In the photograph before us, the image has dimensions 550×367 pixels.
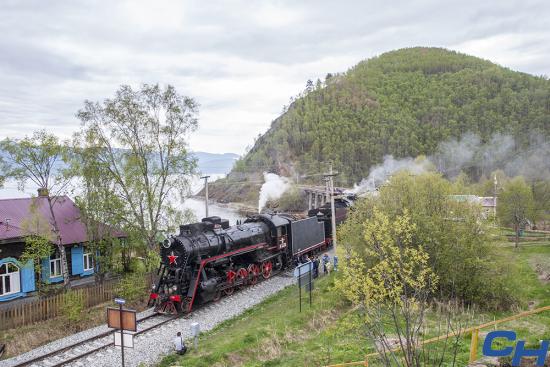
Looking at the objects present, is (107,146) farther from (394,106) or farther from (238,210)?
(394,106)

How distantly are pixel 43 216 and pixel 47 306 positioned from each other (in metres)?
5.40

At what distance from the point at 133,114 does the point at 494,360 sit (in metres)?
20.5

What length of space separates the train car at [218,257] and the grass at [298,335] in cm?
220

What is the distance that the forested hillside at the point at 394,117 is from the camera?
384ft

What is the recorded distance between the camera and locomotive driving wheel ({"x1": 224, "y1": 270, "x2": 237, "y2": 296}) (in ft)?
68.5

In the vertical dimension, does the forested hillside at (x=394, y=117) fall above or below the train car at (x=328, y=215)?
above

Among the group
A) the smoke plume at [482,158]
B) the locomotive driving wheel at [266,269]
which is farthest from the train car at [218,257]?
the smoke plume at [482,158]

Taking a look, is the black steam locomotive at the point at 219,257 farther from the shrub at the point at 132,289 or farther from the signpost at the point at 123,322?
the signpost at the point at 123,322

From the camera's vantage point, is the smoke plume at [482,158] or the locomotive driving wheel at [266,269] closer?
the locomotive driving wheel at [266,269]

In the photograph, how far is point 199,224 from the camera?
2030 cm

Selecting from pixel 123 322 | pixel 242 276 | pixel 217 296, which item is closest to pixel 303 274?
pixel 217 296

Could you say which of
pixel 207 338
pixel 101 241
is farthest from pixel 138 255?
pixel 207 338

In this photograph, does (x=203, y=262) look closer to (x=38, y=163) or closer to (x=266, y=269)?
(x=266, y=269)

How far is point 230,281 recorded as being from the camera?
21016 mm
